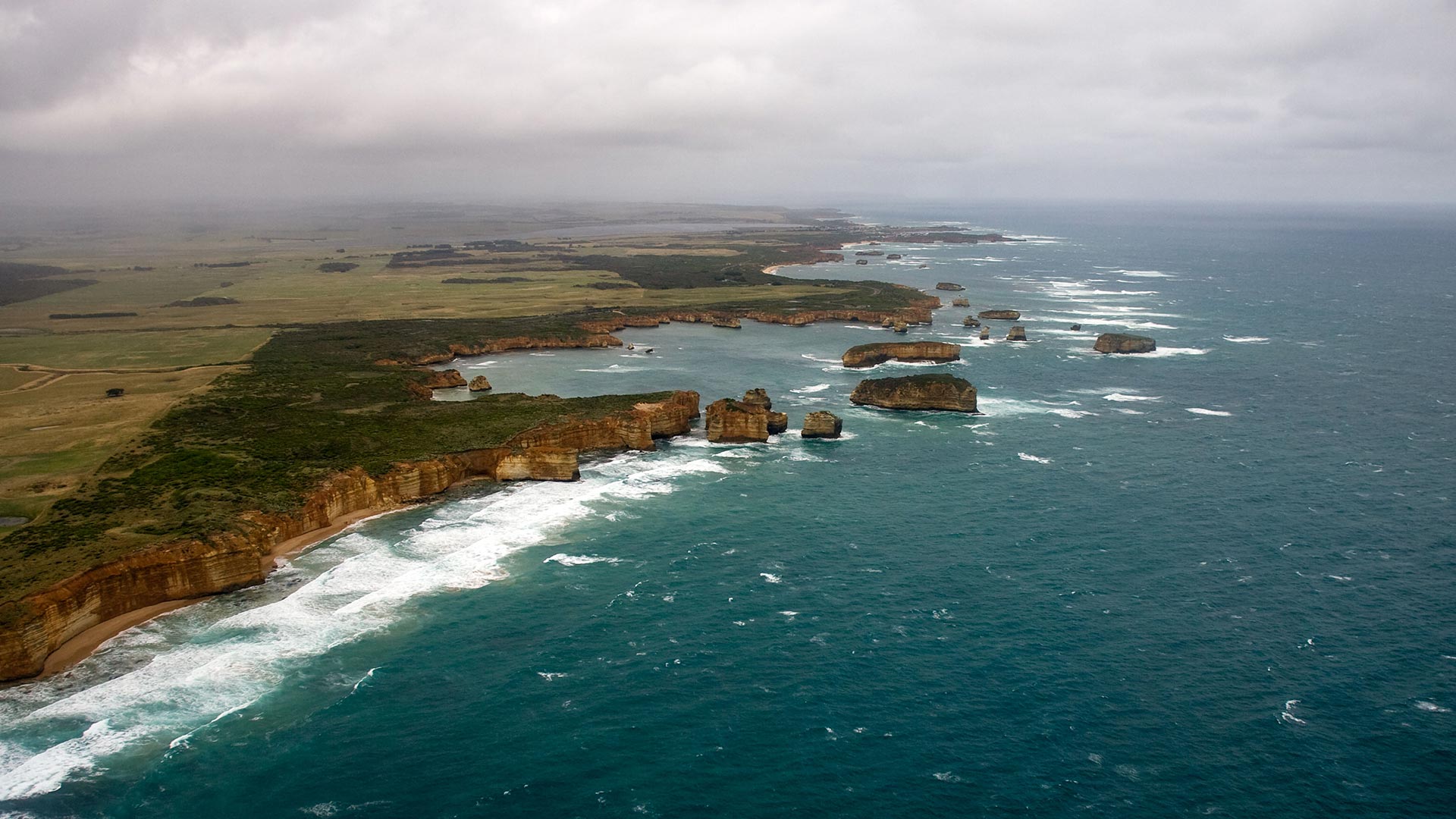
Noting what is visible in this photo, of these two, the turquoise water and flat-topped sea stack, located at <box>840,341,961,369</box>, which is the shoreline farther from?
flat-topped sea stack, located at <box>840,341,961,369</box>

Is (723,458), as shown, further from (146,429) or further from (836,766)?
(146,429)

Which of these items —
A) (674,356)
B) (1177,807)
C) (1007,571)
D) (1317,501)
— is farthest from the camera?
(674,356)

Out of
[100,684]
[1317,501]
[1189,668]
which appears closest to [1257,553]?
[1317,501]

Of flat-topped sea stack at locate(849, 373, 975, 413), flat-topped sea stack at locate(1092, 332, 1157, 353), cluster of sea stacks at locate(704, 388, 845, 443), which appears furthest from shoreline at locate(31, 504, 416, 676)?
flat-topped sea stack at locate(1092, 332, 1157, 353)

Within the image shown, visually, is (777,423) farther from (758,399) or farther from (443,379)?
(443,379)

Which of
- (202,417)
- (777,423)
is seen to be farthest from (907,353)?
(202,417)

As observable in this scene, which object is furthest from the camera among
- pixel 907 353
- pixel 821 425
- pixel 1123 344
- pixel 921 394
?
pixel 1123 344

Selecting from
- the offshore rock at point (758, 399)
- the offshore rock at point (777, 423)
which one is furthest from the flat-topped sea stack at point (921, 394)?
the offshore rock at point (777, 423)
